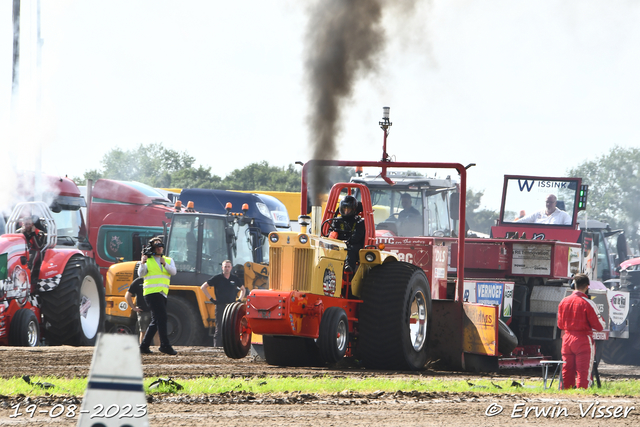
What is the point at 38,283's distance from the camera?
12977 millimetres

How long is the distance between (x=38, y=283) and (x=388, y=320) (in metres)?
5.76

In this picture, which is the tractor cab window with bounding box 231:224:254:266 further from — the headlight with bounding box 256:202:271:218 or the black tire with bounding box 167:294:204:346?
the headlight with bounding box 256:202:271:218

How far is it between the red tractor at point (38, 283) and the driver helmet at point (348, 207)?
4.86 metres

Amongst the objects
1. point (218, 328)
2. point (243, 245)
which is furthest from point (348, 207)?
point (243, 245)

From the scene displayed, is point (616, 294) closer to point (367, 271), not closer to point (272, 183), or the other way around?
point (367, 271)

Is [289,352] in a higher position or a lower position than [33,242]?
lower

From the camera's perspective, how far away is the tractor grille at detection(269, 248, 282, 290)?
9820 mm

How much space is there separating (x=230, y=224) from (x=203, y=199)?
6.53 meters

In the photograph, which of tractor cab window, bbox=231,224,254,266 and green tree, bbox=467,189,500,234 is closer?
tractor cab window, bbox=231,224,254,266

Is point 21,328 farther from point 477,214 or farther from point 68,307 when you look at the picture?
point 477,214

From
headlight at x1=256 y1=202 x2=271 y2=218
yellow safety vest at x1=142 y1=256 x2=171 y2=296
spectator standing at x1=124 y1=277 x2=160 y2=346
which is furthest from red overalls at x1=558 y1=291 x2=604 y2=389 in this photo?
headlight at x1=256 y1=202 x2=271 y2=218

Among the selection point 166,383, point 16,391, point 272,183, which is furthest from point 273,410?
point 272,183

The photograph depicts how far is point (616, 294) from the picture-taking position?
15.6m

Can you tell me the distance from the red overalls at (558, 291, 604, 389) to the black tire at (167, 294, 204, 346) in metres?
7.86
